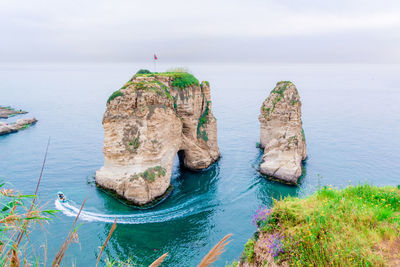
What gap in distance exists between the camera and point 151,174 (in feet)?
80.9

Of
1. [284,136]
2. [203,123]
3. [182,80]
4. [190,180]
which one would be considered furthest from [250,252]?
[203,123]

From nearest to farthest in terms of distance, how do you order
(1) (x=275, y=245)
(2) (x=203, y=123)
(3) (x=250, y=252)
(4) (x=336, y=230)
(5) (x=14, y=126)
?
(4) (x=336, y=230)
(1) (x=275, y=245)
(3) (x=250, y=252)
(2) (x=203, y=123)
(5) (x=14, y=126)

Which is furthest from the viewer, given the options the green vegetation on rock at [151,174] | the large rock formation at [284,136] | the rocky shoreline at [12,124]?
the rocky shoreline at [12,124]

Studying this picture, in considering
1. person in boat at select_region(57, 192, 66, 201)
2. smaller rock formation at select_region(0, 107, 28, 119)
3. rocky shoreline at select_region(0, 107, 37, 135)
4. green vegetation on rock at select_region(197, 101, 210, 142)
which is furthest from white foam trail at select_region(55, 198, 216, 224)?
smaller rock formation at select_region(0, 107, 28, 119)

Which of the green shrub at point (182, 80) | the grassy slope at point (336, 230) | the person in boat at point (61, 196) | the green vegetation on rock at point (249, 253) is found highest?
the green shrub at point (182, 80)

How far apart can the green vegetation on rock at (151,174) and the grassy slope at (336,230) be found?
55.4ft

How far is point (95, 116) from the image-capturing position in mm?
63688

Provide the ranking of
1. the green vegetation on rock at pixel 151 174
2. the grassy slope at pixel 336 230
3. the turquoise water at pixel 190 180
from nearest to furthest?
1. the grassy slope at pixel 336 230
2. the turquoise water at pixel 190 180
3. the green vegetation on rock at pixel 151 174

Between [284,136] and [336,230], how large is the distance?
86.3 ft

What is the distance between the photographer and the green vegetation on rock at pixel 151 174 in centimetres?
2420

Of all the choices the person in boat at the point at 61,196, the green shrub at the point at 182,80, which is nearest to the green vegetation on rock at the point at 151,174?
the person in boat at the point at 61,196

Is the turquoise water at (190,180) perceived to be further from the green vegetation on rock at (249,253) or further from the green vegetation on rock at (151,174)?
the green vegetation on rock at (249,253)

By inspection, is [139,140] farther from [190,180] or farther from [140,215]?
[190,180]

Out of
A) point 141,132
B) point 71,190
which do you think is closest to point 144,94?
point 141,132
